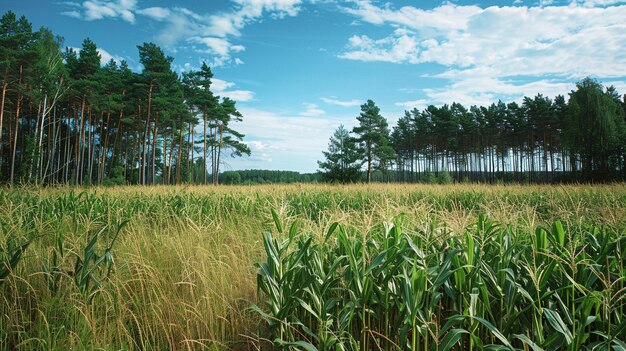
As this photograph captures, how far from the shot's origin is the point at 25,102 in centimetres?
3186

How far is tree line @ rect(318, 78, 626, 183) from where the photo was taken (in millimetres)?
34781

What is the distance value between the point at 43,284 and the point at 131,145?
49.5 m

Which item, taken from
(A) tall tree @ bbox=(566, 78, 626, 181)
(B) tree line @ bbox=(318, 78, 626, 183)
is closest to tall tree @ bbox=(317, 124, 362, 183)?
(B) tree line @ bbox=(318, 78, 626, 183)

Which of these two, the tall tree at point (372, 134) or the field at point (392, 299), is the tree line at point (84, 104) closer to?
the tall tree at point (372, 134)

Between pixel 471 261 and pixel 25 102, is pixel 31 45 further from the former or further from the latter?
pixel 471 261

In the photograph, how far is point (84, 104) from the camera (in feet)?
106

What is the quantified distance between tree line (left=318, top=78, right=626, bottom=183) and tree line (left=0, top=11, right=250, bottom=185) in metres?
15.6

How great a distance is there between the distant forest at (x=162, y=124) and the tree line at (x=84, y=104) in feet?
0.37

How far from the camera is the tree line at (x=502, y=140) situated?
34.8 metres

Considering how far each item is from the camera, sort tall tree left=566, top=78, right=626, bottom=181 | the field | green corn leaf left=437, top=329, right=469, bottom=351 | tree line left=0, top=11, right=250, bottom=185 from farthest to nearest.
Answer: tall tree left=566, top=78, right=626, bottom=181 → tree line left=0, top=11, right=250, bottom=185 → the field → green corn leaf left=437, top=329, right=469, bottom=351

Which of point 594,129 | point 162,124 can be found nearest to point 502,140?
point 594,129

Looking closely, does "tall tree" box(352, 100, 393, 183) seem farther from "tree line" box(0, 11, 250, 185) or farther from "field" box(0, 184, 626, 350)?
"field" box(0, 184, 626, 350)

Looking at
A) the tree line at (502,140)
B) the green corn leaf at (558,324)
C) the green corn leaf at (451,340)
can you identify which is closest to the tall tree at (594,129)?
the tree line at (502,140)

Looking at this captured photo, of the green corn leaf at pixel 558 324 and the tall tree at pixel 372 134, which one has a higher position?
the tall tree at pixel 372 134
